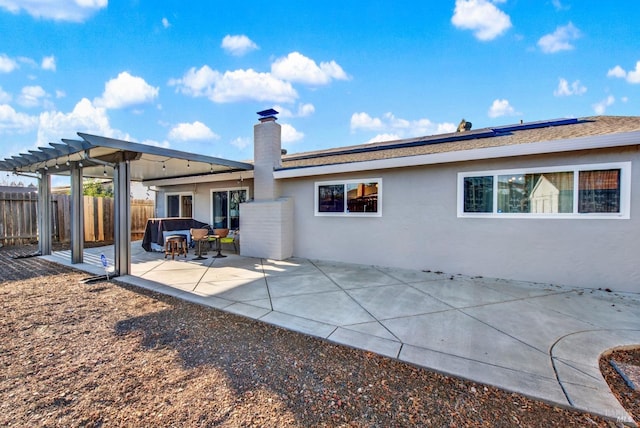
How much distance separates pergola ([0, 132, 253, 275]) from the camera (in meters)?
5.66

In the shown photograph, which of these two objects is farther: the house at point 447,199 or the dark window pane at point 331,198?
the dark window pane at point 331,198

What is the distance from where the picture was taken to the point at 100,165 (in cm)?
789

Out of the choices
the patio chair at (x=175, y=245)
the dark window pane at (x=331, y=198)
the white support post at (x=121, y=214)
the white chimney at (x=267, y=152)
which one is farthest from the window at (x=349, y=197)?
the white support post at (x=121, y=214)

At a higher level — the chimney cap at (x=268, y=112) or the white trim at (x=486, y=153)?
the chimney cap at (x=268, y=112)

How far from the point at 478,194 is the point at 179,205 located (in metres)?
11.2

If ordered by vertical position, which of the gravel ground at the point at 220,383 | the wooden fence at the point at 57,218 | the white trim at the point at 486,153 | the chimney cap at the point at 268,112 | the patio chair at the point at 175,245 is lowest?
the gravel ground at the point at 220,383

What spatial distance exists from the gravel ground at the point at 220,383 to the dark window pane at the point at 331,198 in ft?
15.2

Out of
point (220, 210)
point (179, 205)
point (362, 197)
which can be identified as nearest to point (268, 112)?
point (362, 197)

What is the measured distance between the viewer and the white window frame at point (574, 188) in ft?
16.3

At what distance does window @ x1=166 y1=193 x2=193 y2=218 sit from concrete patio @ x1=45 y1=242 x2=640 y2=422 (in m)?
5.13

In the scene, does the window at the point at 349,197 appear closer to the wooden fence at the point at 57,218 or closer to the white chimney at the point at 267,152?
the white chimney at the point at 267,152

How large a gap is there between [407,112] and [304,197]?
22.5 ft

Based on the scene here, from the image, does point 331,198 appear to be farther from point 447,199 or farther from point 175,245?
point 175,245

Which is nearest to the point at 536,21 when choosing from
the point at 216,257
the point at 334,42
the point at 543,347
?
the point at 334,42
